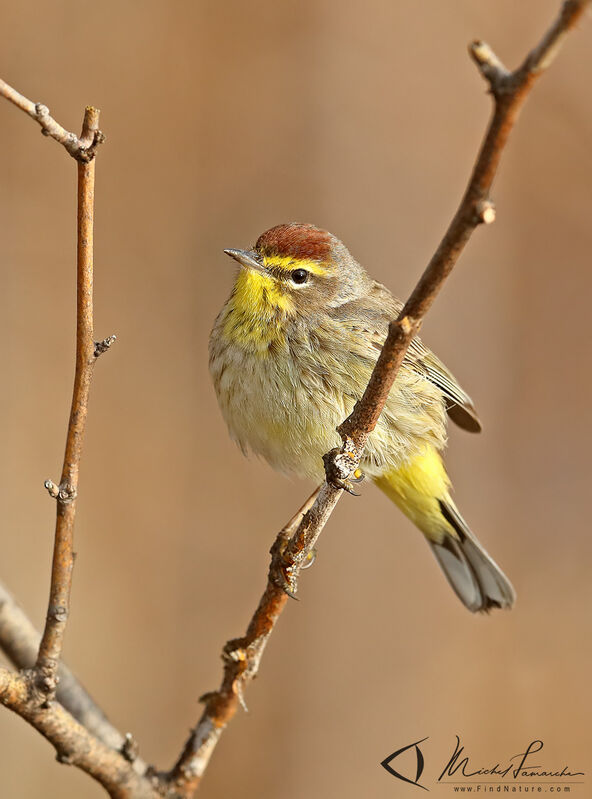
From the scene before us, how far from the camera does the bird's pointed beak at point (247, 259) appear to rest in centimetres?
347

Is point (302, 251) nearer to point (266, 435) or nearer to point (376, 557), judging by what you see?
point (266, 435)

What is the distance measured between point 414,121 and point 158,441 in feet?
9.90

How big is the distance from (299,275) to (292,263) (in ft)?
0.19

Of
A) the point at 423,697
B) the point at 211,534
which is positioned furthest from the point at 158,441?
the point at 423,697

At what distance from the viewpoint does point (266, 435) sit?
3.54 meters

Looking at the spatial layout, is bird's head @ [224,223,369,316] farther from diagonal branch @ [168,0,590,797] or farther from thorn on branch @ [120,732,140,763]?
thorn on branch @ [120,732,140,763]

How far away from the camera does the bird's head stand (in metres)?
3.53

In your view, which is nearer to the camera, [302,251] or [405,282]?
[302,251]

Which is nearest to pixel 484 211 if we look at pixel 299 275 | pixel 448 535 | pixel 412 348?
pixel 299 275
